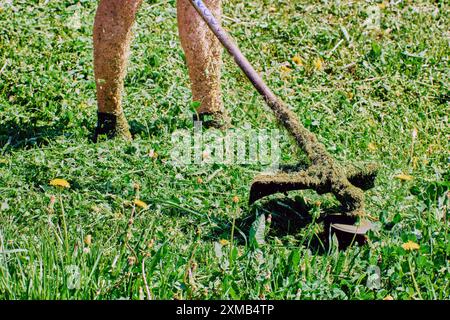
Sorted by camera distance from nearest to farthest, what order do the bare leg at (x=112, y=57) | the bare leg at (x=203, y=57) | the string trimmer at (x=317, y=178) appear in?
the string trimmer at (x=317, y=178) → the bare leg at (x=112, y=57) → the bare leg at (x=203, y=57)

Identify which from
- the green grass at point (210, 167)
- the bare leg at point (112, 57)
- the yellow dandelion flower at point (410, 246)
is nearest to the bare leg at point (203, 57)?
the green grass at point (210, 167)

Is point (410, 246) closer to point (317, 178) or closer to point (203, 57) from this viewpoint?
point (317, 178)

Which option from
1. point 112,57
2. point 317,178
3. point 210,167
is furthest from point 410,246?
point 112,57

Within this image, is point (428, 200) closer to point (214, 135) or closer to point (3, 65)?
point (214, 135)

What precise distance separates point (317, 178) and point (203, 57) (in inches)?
49.2

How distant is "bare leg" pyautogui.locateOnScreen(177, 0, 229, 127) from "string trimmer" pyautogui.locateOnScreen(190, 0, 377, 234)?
29.3 inches

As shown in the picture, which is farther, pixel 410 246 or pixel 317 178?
pixel 317 178

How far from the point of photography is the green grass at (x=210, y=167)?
3.52 meters

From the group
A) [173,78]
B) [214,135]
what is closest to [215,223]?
[214,135]

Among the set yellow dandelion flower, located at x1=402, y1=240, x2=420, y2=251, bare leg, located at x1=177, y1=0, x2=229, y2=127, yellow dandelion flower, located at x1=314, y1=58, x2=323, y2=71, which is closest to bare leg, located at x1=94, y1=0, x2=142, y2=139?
bare leg, located at x1=177, y1=0, x2=229, y2=127

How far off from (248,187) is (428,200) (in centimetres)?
85

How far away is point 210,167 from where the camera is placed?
4.66 meters

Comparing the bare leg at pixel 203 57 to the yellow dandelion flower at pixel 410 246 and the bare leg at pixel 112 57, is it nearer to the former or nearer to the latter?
the bare leg at pixel 112 57

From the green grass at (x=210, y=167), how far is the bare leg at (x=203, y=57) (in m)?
0.14
